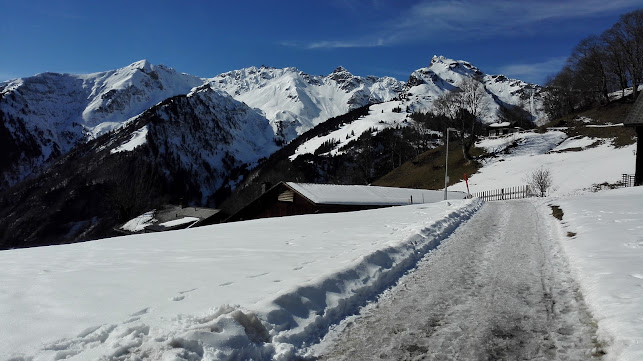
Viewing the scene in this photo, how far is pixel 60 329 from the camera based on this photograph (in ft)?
14.7

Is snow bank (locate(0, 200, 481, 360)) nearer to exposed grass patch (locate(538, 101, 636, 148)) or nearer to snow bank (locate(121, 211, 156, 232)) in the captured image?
snow bank (locate(121, 211, 156, 232))

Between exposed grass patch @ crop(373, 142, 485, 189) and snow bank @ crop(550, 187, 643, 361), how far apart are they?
4662 centimetres

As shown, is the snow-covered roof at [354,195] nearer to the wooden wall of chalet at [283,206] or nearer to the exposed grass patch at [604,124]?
the wooden wall of chalet at [283,206]

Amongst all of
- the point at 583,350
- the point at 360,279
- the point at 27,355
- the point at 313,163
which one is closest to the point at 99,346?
the point at 27,355

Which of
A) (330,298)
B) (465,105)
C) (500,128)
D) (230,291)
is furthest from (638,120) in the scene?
(500,128)

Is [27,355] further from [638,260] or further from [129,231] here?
[129,231]

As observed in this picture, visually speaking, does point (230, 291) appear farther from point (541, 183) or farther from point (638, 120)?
point (541, 183)

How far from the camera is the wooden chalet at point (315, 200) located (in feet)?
102

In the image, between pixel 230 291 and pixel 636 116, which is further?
pixel 636 116

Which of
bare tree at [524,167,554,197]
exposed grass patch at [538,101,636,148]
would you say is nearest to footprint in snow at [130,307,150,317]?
bare tree at [524,167,554,197]

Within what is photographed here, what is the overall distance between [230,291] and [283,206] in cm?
2759

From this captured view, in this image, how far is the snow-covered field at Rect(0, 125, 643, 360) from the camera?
4.24 metres

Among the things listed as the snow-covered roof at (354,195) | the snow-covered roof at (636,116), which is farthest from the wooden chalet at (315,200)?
the snow-covered roof at (636,116)

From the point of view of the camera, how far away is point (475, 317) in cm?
547
